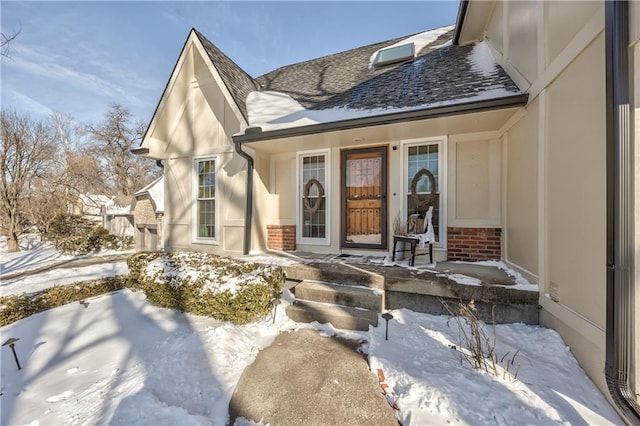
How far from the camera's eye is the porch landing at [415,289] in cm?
303

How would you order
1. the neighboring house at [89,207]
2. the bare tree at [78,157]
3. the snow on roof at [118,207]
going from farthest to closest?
the bare tree at [78,157] → the neighboring house at [89,207] → the snow on roof at [118,207]

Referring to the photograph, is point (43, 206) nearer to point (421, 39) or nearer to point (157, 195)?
point (157, 195)

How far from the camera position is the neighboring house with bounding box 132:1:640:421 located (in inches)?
71.1

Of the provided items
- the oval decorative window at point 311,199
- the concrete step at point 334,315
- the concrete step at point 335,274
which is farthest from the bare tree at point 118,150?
the concrete step at point 334,315

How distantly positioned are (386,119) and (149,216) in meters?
11.0

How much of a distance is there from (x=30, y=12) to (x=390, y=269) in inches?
337

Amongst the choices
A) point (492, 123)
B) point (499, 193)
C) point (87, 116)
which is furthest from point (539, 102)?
point (87, 116)

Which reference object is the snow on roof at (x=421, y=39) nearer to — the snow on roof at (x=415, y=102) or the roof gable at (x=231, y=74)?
the snow on roof at (x=415, y=102)

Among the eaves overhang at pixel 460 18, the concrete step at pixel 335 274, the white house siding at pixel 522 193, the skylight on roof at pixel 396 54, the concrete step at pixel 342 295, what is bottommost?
the concrete step at pixel 342 295

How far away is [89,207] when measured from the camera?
56.5ft

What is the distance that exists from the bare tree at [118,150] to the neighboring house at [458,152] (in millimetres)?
20007

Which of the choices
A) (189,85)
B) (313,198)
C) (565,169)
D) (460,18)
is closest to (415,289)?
(565,169)

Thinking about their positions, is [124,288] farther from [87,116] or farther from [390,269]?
[87,116]

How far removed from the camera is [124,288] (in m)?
4.67
